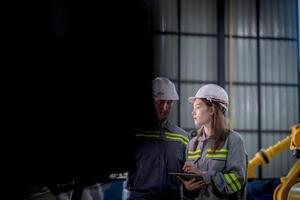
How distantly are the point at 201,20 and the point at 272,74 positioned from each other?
4.24 feet

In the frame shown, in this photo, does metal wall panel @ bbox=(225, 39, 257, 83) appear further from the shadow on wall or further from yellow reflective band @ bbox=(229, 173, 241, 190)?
the shadow on wall

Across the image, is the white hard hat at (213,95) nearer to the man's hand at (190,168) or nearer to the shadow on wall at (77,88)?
the man's hand at (190,168)

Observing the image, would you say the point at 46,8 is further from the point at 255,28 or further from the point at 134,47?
the point at 255,28

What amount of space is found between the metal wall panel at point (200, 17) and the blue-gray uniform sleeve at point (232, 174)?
4.56 m

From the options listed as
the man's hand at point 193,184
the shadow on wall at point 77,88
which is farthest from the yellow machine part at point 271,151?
the shadow on wall at point 77,88

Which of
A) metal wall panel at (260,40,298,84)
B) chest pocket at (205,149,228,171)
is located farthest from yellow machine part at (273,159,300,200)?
metal wall panel at (260,40,298,84)

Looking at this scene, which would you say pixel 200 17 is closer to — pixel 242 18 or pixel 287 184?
pixel 242 18

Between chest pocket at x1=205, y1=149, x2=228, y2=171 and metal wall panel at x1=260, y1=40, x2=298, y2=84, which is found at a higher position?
metal wall panel at x1=260, y1=40, x2=298, y2=84

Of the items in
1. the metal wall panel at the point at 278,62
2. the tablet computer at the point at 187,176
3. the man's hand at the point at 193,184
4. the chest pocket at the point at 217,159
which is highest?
the metal wall panel at the point at 278,62

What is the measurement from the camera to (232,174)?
1.84m

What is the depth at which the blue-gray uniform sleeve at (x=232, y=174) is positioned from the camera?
72.0 inches

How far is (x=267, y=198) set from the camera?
16.8 feet

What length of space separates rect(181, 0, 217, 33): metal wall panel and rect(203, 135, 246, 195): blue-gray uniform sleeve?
456 cm

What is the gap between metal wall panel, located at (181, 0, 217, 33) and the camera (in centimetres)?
629
